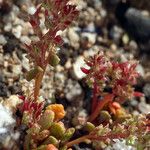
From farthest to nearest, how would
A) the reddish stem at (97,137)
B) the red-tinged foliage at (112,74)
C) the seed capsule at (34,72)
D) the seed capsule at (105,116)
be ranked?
the seed capsule at (105,116)
the red-tinged foliage at (112,74)
the seed capsule at (34,72)
the reddish stem at (97,137)

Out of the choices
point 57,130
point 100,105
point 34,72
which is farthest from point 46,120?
point 100,105

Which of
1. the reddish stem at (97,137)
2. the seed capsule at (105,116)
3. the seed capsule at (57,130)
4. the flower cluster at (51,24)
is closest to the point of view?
the flower cluster at (51,24)

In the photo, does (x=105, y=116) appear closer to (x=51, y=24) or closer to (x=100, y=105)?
(x=100, y=105)

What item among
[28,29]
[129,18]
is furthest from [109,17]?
[28,29]

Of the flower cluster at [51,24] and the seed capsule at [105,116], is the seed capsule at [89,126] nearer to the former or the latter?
the seed capsule at [105,116]

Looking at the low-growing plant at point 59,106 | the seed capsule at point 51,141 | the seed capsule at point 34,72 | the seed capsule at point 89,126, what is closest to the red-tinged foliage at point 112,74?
the low-growing plant at point 59,106

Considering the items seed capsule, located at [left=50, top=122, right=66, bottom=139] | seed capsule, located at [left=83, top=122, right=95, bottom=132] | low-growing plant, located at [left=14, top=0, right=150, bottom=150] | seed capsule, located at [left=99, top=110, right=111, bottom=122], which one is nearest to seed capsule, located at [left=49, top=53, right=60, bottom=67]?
low-growing plant, located at [left=14, top=0, right=150, bottom=150]

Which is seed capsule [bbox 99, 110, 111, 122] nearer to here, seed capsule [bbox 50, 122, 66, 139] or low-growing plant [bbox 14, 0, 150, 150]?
low-growing plant [bbox 14, 0, 150, 150]

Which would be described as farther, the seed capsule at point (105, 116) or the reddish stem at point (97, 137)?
the seed capsule at point (105, 116)

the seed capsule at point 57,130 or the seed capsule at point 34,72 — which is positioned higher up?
the seed capsule at point 34,72
